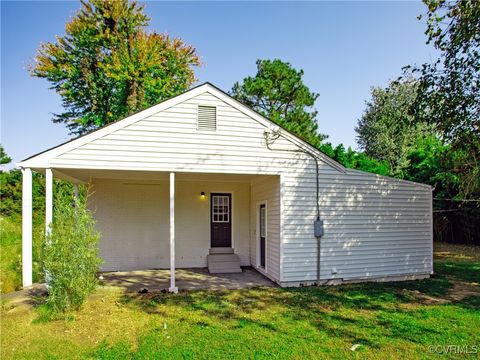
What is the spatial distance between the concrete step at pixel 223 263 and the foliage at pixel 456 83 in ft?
21.8

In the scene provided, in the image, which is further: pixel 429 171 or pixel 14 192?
pixel 14 192

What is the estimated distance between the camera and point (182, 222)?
10.3 m

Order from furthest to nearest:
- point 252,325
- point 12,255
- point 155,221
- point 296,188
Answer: point 155,221
point 12,255
point 296,188
point 252,325

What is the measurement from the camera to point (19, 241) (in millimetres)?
11969

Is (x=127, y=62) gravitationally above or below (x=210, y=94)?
above

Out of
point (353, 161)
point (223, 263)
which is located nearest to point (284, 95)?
point (353, 161)

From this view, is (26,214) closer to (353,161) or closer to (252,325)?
(252,325)

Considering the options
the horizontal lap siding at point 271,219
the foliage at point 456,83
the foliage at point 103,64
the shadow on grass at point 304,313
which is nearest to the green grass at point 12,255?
the shadow on grass at point 304,313

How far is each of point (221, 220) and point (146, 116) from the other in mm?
4718

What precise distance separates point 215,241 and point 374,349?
6758 mm

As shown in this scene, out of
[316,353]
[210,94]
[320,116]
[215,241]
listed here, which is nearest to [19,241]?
[215,241]

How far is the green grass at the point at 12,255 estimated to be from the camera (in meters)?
7.24

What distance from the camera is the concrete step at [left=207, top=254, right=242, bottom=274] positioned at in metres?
9.59

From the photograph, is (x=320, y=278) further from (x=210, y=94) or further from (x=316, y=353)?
(x=210, y=94)
